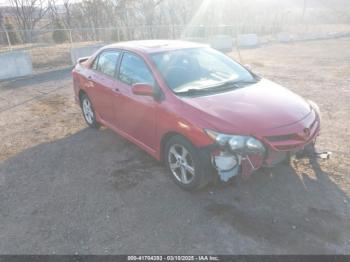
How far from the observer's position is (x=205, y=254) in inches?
107

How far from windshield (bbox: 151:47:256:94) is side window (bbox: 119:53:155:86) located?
17 centimetres

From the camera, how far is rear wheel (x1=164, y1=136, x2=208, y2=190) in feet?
10.7

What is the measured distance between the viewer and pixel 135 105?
4.04 m

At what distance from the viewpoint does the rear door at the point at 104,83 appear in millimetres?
4547

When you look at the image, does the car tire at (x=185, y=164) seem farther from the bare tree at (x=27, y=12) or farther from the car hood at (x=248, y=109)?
the bare tree at (x=27, y=12)

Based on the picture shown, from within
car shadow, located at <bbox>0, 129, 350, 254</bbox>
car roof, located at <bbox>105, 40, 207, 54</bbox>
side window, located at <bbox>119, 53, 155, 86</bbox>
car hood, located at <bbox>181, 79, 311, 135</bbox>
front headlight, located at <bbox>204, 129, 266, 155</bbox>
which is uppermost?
car roof, located at <bbox>105, 40, 207, 54</bbox>

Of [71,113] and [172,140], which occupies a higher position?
[172,140]

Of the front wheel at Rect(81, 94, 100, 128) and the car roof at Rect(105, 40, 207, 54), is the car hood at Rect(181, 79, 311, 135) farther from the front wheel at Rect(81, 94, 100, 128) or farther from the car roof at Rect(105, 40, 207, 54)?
the front wheel at Rect(81, 94, 100, 128)

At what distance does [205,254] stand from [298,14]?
129 feet

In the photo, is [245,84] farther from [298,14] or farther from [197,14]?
[298,14]

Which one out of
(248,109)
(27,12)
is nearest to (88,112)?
(248,109)

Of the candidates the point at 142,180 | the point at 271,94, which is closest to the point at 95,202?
the point at 142,180

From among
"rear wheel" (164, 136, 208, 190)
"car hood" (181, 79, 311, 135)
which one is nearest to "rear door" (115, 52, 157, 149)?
"rear wheel" (164, 136, 208, 190)

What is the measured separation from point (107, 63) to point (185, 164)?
229 centimetres
